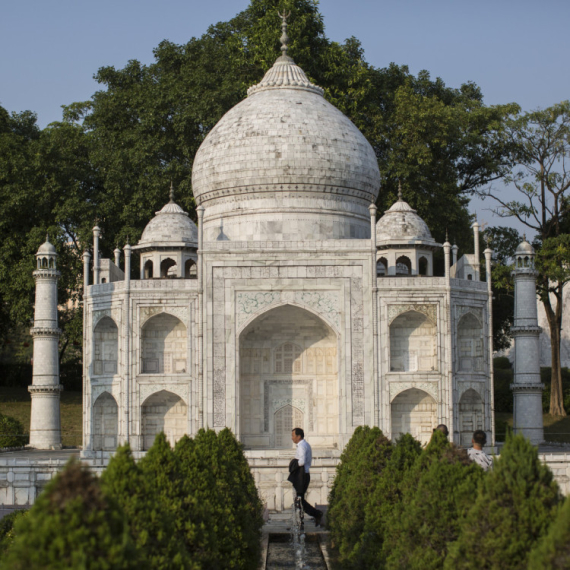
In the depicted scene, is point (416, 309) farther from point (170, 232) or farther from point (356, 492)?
point (356, 492)

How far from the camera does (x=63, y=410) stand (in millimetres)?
33812

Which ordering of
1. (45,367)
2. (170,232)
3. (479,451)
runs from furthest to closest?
(45,367), (170,232), (479,451)

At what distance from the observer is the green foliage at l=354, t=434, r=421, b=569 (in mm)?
11070

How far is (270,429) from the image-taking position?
2427 centimetres

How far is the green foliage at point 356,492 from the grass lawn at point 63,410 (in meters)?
18.7

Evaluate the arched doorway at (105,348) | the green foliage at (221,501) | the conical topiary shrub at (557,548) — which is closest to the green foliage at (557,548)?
the conical topiary shrub at (557,548)

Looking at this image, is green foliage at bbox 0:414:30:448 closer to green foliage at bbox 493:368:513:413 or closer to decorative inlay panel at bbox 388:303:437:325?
decorative inlay panel at bbox 388:303:437:325

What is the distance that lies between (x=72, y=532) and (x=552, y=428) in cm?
2840

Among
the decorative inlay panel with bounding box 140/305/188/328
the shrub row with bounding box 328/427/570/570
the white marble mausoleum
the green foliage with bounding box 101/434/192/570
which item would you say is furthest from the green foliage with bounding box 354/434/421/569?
the decorative inlay panel with bounding box 140/305/188/328

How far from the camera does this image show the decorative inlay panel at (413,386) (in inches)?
910

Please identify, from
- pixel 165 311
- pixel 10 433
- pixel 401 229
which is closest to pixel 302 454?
pixel 165 311

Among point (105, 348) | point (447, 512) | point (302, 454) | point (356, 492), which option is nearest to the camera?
point (447, 512)

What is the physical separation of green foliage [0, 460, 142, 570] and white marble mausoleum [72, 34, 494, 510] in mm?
17085

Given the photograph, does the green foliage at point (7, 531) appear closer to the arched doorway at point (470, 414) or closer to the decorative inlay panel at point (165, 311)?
the decorative inlay panel at point (165, 311)
